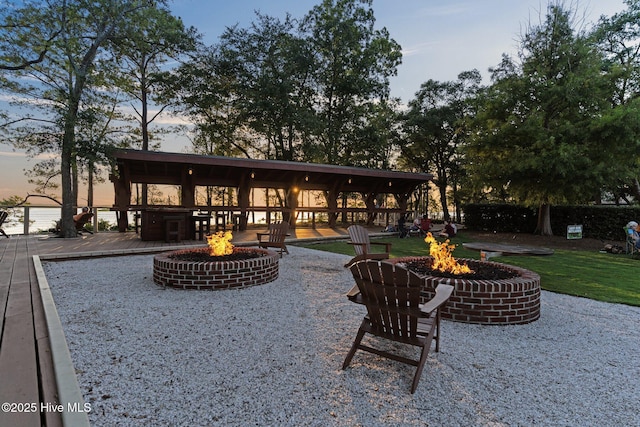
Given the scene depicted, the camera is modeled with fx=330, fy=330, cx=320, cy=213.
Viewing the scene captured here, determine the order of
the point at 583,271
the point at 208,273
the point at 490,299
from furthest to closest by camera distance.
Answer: the point at 583,271, the point at 208,273, the point at 490,299

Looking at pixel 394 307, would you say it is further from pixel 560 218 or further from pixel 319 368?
pixel 560 218

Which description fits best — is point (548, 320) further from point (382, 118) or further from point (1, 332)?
point (382, 118)

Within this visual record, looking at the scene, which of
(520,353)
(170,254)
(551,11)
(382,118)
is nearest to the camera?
(520,353)

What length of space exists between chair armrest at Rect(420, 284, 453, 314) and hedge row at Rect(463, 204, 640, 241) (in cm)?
1242

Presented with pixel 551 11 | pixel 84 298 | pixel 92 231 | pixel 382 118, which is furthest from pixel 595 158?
pixel 92 231

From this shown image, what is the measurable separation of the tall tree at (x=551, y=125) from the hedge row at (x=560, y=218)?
2.38 feet

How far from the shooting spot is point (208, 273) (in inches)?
175

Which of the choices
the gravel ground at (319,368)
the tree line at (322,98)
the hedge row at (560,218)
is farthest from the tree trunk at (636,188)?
the gravel ground at (319,368)

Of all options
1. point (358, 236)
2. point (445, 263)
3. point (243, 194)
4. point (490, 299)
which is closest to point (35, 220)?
point (243, 194)

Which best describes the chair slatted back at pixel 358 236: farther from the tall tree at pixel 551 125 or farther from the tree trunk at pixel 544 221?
the tree trunk at pixel 544 221

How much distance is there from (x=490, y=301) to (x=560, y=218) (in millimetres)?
11968

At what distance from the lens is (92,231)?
430 inches

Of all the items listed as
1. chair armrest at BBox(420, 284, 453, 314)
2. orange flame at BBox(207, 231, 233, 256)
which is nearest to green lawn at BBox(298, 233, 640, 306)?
chair armrest at BBox(420, 284, 453, 314)

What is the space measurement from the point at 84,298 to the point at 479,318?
4491 millimetres
